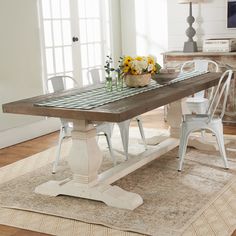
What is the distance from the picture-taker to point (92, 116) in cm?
330

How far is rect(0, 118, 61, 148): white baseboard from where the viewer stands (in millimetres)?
5488

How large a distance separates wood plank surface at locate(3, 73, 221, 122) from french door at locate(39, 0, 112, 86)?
6.64ft

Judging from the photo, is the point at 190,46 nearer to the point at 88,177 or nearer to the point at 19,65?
the point at 19,65

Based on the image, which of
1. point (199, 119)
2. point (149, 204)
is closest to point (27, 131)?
point (199, 119)

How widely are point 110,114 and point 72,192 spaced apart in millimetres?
856

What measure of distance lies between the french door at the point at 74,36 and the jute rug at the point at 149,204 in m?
1.97

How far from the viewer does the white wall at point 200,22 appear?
6465 millimetres

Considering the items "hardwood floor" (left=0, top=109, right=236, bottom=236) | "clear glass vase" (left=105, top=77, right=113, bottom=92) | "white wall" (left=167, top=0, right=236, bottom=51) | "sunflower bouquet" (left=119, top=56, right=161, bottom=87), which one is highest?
"white wall" (left=167, top=0, right=236, bottom=51)

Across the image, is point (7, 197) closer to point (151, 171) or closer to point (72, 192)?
point (72, 192)

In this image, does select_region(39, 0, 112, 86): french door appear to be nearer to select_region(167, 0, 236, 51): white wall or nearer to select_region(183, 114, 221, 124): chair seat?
select_region(167, 0, 236, 51): white wall

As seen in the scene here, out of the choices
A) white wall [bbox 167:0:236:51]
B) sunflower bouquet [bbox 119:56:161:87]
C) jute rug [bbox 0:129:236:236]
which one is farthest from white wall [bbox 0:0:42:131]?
white wall [bbox 167:0:236:51]

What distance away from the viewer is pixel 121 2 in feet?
24.3

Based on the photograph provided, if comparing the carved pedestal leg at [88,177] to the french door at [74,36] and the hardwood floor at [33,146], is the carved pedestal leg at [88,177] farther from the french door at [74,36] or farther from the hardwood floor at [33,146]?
the french door at [74,36]

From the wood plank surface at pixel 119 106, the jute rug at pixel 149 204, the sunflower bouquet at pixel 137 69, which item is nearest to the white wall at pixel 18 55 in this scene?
the jute rug at pixel 149 204
